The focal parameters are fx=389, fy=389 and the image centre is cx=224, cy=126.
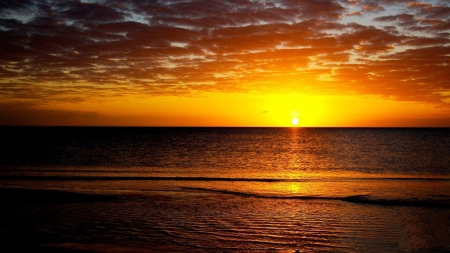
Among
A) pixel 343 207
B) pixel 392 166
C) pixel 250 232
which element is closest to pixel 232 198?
pixel 343 207

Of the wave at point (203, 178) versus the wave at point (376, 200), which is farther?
the wave at point (203, 178)

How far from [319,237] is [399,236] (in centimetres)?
275

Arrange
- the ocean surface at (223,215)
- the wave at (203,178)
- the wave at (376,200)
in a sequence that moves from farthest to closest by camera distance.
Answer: the wave at (203,178)
the wave at (376,200)
the ocean surface at (223,215)

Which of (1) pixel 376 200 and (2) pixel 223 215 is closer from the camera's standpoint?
(2) pixel 223 215

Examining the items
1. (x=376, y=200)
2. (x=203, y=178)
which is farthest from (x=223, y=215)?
(x=203, y=178)

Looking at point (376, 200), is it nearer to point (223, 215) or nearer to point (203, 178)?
point (223, 215)

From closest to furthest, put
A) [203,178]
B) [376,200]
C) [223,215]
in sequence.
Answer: [223,215]
[376,200]
[203,178]

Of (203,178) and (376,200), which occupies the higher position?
(376,200)

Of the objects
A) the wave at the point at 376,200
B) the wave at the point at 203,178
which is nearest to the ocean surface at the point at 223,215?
the wave at the point at 376,200

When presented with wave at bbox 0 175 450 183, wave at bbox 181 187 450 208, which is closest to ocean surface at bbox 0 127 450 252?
wave at bbox 181 187 450 208

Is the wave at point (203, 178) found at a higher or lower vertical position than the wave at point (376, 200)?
lower

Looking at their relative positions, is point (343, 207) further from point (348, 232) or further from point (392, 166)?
point (392, 166)

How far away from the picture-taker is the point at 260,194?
22500 millimetres

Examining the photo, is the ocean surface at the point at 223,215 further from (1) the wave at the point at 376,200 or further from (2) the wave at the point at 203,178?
(2) the wave at the point at 203,178
